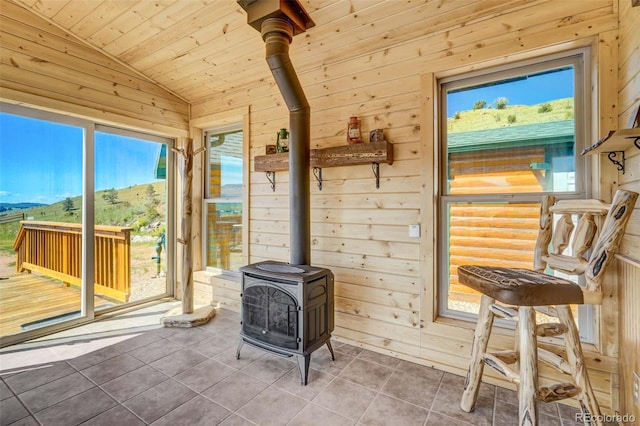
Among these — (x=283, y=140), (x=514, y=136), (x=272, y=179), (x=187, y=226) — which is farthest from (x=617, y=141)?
(x=187, y=226)

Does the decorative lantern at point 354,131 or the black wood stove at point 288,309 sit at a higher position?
the decorative lantern at point 354,131

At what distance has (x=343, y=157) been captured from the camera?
2547 mm

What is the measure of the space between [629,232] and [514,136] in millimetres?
874

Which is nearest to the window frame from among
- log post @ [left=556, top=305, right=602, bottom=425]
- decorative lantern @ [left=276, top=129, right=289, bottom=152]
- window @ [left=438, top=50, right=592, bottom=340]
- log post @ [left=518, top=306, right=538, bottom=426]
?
decorative lantern @ [left=276, top=129, right=289, bottom=152]

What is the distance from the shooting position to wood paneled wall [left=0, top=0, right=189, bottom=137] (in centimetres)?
250

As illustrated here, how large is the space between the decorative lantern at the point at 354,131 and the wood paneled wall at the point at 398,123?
107 millimetres

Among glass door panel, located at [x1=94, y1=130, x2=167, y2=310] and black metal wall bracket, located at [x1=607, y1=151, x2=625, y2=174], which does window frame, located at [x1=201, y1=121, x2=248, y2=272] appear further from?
black metal wall bracket, located at [x1=607, y1=151, x2=625, y2=174]

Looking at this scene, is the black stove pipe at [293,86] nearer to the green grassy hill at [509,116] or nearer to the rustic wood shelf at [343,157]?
the rustic wood shelf at [343,157]

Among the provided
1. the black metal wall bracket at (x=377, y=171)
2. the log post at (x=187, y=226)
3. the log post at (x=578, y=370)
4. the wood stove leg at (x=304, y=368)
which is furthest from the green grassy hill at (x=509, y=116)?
the log post at (x=187, y=226)

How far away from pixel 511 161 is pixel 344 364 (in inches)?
75.8

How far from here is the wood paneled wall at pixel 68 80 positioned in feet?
8.21

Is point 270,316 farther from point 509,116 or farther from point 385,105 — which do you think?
point 509,116

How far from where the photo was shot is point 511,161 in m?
2.15

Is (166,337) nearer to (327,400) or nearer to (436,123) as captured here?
(327,400)
